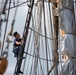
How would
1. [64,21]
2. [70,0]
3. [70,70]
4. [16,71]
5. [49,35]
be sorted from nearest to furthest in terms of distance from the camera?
[16,71], [70,70], [64,21], [70,0], [49,35]

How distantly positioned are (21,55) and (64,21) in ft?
5.43

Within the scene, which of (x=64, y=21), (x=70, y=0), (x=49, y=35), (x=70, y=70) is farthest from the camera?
(x=49, y=35)

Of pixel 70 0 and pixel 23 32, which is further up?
pixel 70 0

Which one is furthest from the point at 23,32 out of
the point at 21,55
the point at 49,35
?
the point at 49,35

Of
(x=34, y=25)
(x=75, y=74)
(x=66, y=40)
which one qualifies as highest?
→ (x=34, y=25)

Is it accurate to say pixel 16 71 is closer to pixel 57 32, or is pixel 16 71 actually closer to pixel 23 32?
pixel 23 32

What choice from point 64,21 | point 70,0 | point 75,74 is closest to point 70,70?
point 75,74

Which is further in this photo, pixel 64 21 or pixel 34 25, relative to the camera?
pixel 34 25

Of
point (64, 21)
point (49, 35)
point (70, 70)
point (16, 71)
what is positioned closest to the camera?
point (16, 71)

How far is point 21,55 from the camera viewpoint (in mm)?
9133

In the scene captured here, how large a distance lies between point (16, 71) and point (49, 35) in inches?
129

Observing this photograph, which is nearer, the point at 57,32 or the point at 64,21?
the point at 64,21

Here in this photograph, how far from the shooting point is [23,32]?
9.07m

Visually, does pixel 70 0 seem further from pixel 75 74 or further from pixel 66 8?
pixel 75 74
